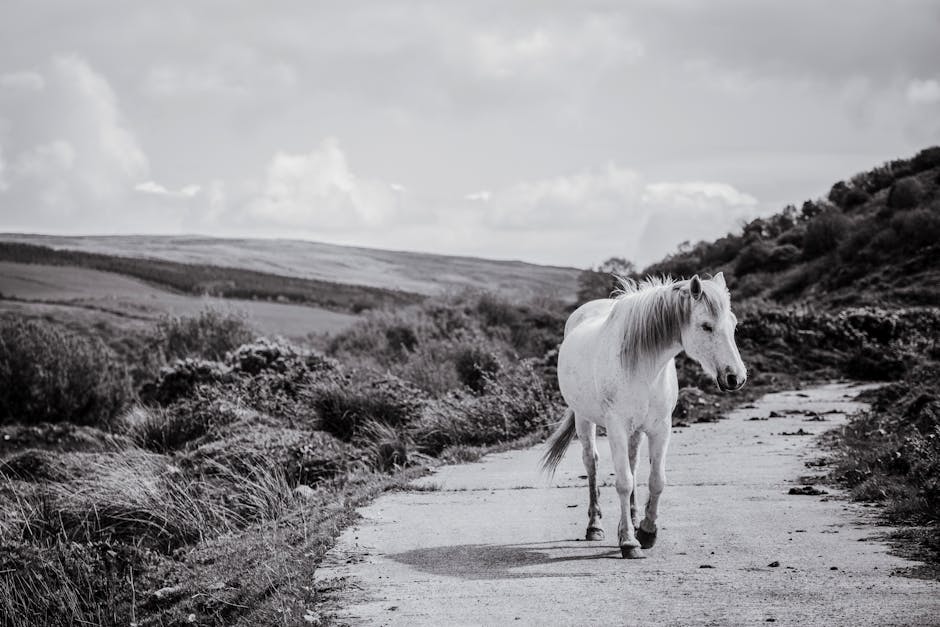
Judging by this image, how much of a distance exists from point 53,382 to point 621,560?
56.3 feet

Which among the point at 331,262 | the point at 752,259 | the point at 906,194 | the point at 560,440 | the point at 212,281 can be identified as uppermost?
the point at 906,194

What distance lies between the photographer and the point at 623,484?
730 centimetres

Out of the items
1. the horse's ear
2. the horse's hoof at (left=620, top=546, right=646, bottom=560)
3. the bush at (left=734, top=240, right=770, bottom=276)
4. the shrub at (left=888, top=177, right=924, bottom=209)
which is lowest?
the horse's hoof at (left=620, top=546, right=646, bottom=560)

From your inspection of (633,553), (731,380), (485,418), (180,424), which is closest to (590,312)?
(731,380)

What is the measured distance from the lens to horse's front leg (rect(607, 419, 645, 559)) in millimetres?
7242

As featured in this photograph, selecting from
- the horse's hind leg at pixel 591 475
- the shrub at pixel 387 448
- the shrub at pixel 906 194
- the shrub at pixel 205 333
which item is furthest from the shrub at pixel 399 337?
the horse's hind leg at pixel 591 475

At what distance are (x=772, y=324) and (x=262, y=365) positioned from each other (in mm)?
11137

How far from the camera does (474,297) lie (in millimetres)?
32188

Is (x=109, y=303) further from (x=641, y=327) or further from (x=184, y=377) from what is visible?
(x=641, y=327)

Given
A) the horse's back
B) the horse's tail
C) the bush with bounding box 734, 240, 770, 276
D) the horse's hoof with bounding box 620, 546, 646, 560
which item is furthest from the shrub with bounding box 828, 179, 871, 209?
the horse's hoof with bounding box 620, 546, 646, 560

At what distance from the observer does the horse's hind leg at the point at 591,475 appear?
805 cm

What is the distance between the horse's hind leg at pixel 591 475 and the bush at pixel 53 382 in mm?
14854

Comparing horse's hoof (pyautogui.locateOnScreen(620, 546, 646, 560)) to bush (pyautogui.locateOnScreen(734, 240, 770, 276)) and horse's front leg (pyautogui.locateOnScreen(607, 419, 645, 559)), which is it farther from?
bush (pyautogui.locateOnScreen(734, 240, 770, 276))

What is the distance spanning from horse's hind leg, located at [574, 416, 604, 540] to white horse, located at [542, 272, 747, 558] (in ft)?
0.05
